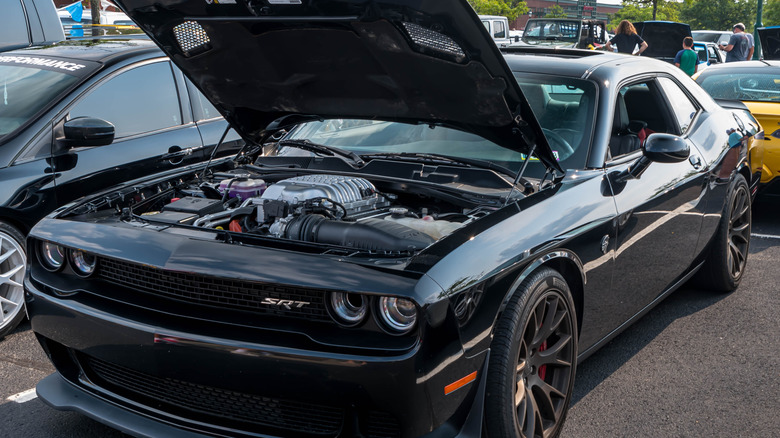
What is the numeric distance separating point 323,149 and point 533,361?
1628mm

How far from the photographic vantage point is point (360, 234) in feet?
9.50

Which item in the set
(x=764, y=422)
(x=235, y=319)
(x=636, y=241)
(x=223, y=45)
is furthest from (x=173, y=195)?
(x=764, y=422)

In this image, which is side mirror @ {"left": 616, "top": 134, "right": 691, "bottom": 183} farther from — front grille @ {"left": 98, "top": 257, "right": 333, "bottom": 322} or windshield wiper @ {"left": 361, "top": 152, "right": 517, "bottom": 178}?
front grille @ {"left": 98, "top": 257, "right": 333, "bottom": 322}

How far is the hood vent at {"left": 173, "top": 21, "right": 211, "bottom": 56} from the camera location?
352 centimetres

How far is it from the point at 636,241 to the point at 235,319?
6.60 ft

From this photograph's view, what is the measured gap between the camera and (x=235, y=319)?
2.58 metres

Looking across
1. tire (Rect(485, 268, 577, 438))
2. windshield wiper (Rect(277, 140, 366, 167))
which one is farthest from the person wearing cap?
tire (Rect(485, 268, 577, 438))

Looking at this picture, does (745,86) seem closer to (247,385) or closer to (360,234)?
(360,234)

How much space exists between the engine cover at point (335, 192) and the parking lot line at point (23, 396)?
1390 millimetres

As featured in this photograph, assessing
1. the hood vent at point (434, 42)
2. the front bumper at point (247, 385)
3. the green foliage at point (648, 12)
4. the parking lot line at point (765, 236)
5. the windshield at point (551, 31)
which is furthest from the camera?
the green foliage at point (648, 12)

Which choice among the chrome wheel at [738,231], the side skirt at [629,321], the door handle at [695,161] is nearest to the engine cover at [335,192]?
the side skirt at [629,321]

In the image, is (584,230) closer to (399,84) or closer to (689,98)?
(399,84)

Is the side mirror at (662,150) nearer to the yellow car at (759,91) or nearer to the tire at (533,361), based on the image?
the tire at (533,361)

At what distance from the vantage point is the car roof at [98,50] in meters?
5.19
